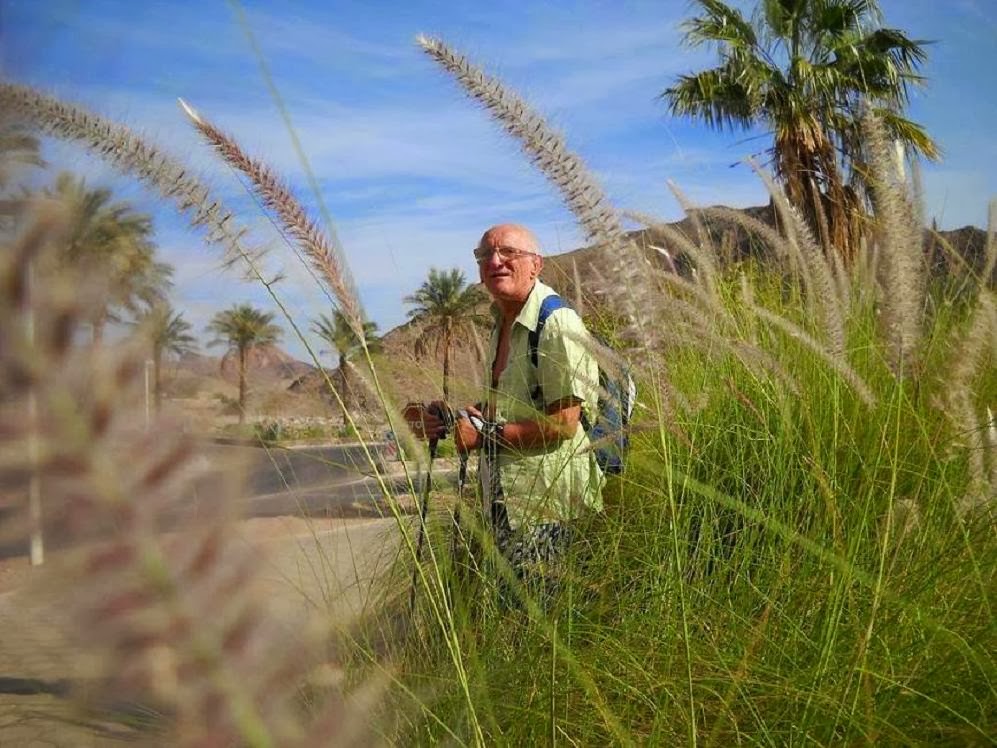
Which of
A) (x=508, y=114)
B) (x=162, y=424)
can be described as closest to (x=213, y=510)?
(x=162, y=424)

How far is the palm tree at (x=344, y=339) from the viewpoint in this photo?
4.43 ft

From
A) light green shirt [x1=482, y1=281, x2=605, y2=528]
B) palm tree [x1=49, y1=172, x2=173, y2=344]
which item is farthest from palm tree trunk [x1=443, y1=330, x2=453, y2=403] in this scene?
palm tree [x1=49, y1=172, x2=173, y2=344]

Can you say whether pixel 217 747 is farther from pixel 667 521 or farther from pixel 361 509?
pixel 361 509

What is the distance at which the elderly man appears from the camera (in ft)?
7.67

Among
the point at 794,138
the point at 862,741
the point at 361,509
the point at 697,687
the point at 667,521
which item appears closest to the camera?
the point at 862,741

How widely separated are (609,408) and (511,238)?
3.05 feet

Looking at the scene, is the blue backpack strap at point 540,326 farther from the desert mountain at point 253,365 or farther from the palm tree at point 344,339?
the desert mountain at point 253,365

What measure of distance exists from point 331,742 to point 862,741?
A: 1457mm

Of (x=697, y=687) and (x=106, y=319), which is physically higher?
(x=106, y=319)

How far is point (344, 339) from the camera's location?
5.38 feet

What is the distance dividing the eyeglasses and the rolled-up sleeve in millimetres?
257

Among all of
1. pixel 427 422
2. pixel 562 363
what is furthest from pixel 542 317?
pixel 427 422

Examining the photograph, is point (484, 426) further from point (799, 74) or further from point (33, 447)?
point (799, 74)

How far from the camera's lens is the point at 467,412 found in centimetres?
242
